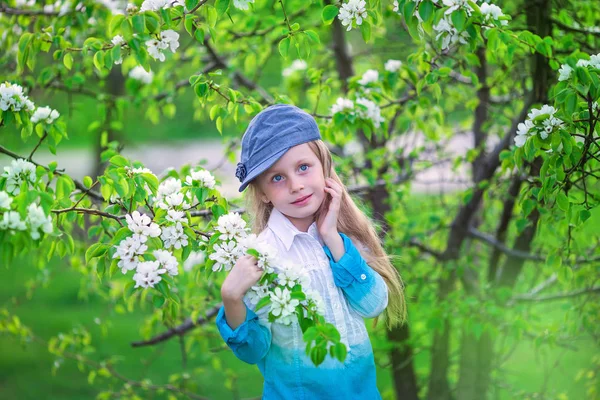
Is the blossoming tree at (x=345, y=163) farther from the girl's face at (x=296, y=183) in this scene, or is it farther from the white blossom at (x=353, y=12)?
the girl's face at (x=296, y=183)

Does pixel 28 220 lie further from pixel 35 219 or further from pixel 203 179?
pixel 203 179

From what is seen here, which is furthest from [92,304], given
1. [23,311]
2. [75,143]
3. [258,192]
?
[75,143]

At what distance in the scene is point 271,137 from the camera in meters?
2.04

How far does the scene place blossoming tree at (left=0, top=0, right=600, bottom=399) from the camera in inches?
75.0

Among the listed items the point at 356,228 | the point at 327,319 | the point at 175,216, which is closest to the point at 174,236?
the point at 175,216

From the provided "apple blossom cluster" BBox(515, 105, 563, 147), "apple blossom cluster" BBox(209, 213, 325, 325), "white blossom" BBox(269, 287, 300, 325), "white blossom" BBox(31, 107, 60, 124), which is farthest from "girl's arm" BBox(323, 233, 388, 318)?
"white blossom" BBox(31, 107, 60, 124)

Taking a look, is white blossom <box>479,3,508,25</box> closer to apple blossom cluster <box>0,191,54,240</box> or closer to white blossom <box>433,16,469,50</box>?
white blossom <box>433,16,469,50</box>

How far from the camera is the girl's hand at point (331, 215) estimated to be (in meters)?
2.07

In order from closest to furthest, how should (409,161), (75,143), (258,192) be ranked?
1. (258,192)
2. (409,161)
3. (75,143)

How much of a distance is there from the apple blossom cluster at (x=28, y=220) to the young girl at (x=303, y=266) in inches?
22.2

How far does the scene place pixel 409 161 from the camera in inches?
154

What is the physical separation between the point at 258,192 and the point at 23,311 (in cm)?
566

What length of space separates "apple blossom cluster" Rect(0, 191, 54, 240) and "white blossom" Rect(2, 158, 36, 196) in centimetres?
28

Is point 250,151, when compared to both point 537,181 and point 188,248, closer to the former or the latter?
point 188,248
